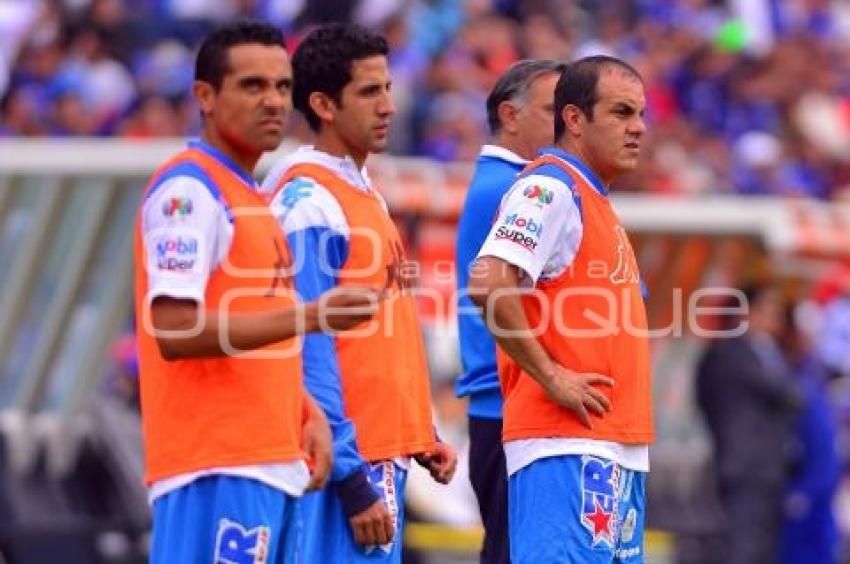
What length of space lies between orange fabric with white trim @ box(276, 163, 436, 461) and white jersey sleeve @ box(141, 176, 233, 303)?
816mm

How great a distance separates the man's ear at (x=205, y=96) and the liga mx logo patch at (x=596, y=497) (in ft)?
5.36

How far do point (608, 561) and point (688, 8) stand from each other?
15958mm

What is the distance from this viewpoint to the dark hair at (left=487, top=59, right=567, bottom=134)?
9.36m

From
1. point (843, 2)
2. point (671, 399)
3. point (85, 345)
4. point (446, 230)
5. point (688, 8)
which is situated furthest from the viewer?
point (843, 2)

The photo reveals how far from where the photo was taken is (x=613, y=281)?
8352mm

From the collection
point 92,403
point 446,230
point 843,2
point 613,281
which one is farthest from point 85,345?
point 843,2

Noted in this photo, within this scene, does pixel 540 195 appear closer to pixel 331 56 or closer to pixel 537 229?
pixel 537 229

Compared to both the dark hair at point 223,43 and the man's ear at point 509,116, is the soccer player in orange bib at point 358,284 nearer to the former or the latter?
the dark hair at point 223,43

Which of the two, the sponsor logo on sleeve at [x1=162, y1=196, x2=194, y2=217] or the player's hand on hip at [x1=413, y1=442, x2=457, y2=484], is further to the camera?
the player's hand on hip at [x1=413, y1=442, x2=457, y2=484]

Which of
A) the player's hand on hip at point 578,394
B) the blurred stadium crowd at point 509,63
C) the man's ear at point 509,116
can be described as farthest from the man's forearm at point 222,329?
the blurred stadium crowd at point 509,63

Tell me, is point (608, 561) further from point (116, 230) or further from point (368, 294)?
point (116, 230)

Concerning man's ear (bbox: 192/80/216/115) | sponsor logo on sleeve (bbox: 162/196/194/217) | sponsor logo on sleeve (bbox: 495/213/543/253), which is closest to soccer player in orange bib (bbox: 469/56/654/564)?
sponsor logo on sleeve (bbox: 495/213/543/253)

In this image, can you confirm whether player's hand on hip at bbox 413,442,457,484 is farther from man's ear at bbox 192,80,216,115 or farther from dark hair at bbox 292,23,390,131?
man's ear at bbox 192,80,216,115

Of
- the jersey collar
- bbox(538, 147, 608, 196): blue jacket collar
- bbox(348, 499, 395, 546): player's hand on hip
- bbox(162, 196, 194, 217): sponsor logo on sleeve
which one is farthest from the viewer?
the jersey collar
